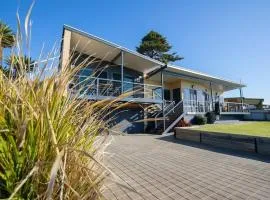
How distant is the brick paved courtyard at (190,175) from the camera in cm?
384

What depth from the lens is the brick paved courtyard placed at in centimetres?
384

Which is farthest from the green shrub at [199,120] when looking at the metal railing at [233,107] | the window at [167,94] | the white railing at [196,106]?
the metal railing at [233,107]

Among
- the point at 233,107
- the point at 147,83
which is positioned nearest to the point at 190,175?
the point at 147,83

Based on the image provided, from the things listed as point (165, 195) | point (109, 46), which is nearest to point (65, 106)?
point (165, 195)

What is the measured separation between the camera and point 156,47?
32500mm

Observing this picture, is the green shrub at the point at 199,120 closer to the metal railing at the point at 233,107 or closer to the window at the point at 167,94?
the window at the point at 167,94

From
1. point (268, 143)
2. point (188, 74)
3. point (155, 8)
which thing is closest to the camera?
point (268, 143)

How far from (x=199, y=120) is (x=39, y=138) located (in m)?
16.5

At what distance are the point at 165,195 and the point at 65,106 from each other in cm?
315

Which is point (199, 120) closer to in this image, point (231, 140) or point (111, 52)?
point (231, 140)

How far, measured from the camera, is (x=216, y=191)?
3.95 m

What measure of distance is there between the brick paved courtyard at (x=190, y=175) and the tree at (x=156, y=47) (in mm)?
27004

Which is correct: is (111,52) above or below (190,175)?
above

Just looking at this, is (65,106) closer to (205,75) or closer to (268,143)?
(268,143)
